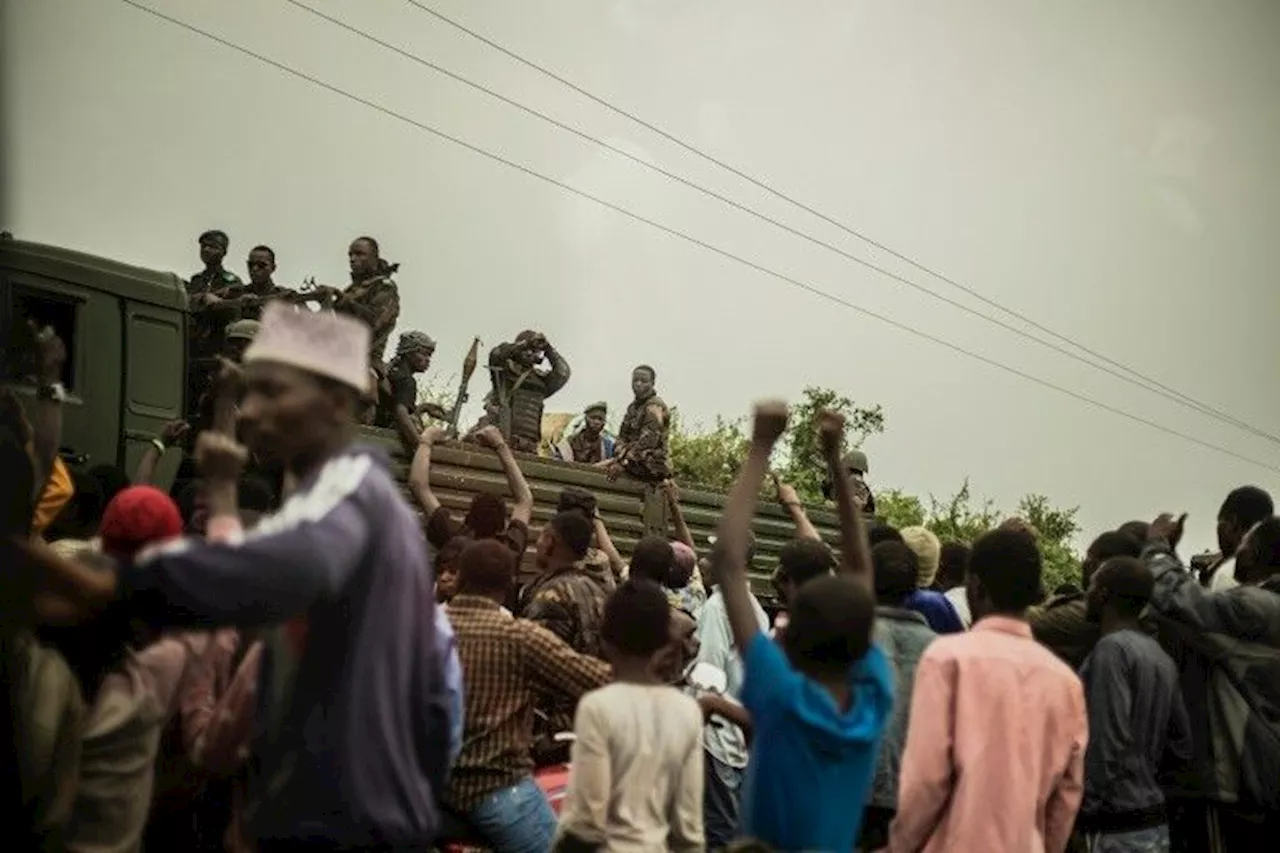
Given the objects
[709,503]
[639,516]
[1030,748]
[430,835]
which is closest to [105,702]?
[430,835]

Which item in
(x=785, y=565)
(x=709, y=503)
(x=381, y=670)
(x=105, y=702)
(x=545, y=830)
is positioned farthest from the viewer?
(x=709, y=503)

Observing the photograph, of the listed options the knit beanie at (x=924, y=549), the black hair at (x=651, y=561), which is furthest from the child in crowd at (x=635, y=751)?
the knit beanie at (x=924, y=549)

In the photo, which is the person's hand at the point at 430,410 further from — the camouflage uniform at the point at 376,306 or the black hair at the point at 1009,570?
the black hair at the point at 1009,570

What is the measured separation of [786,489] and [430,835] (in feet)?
10.6

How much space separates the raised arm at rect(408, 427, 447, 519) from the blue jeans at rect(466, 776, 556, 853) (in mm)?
3657

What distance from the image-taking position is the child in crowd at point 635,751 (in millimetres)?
5344

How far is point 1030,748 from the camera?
5637mm

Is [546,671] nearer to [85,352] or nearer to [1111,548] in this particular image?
[1111,548]

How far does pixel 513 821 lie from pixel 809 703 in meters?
1.89

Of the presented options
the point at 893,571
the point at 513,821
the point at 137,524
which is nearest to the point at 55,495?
the point at 137,524

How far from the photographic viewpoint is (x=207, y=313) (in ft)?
36.9

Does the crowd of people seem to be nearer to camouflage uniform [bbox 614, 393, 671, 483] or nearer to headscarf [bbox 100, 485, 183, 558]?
headscarf [bbox 100, 485, 183, 558]

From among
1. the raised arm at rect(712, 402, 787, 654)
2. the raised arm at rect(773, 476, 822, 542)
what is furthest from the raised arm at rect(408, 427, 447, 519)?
the raised arm at rect(712, 402, 787, 654)

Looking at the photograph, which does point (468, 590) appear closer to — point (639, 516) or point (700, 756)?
point (700, 756)
